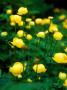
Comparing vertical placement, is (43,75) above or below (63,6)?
below

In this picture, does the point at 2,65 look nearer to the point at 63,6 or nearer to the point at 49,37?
the point at 49,37

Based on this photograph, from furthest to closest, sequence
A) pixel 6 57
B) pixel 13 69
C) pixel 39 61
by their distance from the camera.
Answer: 1. pixel 6 57
2. pixel 39 61
3. pixel 13 69

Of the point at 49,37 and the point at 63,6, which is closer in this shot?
the point at 49,37

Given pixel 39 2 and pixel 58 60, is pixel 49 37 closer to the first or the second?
pixel 58 60

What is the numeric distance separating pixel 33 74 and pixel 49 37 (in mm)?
708

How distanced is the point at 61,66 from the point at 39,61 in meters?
0.45

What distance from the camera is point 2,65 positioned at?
9.78 ft

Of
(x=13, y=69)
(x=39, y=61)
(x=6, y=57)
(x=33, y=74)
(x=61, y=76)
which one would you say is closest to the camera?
(x=13, y=69)

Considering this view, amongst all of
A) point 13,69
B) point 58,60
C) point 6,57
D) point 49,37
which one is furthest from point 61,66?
point 13,69

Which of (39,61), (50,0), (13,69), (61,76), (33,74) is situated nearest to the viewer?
(13,69)

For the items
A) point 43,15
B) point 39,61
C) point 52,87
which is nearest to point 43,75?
point 39,61

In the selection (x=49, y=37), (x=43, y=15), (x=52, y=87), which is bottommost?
(x=52, y=87)

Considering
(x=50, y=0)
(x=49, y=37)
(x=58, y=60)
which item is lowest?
(x=58, y=60)

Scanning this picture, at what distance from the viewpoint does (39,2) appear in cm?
596
